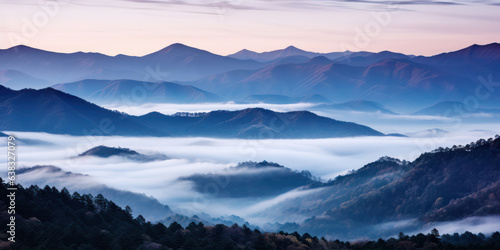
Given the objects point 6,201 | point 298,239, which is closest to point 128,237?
point 6,201

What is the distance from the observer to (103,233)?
99688mm

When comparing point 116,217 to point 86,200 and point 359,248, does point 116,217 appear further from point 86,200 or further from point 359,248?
point 359,248

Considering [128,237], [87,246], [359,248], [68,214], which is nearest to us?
[87,246]

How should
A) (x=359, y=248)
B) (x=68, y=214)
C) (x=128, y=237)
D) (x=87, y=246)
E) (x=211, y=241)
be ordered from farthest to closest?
(x=359, y=248) < (x=68, y=214) < (x=211, y=241) < (x=128, y=237) < (x=87, y=246)

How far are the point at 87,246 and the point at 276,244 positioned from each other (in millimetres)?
38635

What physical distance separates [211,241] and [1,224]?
32.9 m

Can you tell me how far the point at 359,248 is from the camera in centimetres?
12325

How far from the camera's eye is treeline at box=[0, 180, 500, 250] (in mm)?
93500

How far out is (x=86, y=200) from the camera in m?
127

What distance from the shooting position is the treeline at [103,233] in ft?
307

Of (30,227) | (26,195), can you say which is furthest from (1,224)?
(26,195)

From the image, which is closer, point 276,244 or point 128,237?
→ point 128,237

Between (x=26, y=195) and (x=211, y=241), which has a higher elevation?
(x=26, y=195)

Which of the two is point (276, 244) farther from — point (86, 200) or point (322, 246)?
point (86, 200)
